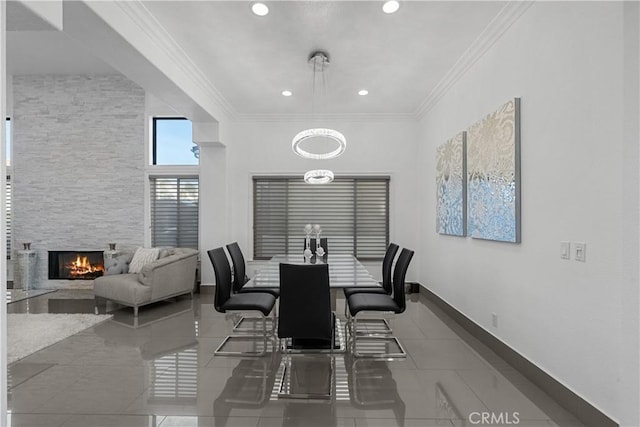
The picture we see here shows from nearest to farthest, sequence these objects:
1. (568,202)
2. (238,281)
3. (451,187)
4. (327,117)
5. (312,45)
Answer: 1. (568,202)
2. (312,45)
3. (238,281)
4. (451,187)
5. (327,117)

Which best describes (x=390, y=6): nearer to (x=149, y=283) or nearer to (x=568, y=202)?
(x=568, y=202)

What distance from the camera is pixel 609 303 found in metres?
2.13

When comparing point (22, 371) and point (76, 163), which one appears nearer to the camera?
point (22, 371)

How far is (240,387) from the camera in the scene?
283 cm

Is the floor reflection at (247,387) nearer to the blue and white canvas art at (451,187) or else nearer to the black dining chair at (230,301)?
the black dining chair at (230,301)

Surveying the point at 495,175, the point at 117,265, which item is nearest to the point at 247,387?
the point at 495,175

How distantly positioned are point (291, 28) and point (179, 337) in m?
3.30

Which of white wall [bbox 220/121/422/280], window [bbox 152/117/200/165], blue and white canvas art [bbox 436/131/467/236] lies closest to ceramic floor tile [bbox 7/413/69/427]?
blue and white canvas art [bbox 436/131/467/236]

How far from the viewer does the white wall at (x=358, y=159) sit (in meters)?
6.47

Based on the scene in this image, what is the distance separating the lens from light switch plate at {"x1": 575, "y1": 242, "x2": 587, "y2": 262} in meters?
2.32

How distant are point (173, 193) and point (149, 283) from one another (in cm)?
212

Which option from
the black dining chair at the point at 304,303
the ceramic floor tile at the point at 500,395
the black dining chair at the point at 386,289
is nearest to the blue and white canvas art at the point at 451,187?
the black dining chair at the point at 386,289

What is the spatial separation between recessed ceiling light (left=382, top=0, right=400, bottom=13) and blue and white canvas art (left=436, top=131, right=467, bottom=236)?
1.67 metres

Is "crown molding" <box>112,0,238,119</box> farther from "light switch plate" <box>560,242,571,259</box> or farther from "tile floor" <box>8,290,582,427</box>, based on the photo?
"light switch plate" <box>560,242,571,259</box>
